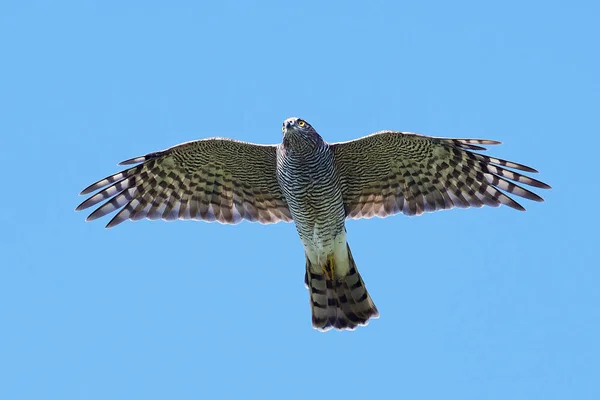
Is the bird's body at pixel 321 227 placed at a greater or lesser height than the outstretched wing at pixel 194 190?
lesser

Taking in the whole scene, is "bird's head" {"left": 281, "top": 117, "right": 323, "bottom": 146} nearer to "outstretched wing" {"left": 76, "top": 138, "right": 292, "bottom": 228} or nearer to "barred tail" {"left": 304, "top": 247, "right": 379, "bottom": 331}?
"outstretched wing" {"left": 76, "top": 138, "right": 292, "bottom": 228}

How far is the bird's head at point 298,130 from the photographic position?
46.1ft

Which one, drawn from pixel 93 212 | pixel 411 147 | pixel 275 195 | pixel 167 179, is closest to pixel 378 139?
pixel 411 147

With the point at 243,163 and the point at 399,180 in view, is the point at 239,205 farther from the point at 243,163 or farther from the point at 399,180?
the point at 399,180

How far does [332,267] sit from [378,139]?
2.11m

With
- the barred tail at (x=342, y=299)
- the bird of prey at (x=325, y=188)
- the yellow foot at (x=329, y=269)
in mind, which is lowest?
the barred tail at (x=342, y=299)

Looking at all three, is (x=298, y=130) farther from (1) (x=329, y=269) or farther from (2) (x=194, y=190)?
(1) (x=329, y=269)

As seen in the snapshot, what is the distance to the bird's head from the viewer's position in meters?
14.1

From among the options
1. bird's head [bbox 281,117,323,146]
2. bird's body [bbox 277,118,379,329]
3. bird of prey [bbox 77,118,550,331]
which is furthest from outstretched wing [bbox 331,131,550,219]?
bird's head [bbox 281,117,323,146]

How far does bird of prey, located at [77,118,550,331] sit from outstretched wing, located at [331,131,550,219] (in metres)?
0.01

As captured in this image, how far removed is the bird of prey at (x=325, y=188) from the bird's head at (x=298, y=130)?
32cm

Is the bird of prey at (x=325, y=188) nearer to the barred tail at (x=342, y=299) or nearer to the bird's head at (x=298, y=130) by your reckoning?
the barred tail at (x=342, y=299)

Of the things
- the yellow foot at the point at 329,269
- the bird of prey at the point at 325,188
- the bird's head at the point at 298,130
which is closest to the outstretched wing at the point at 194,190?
the bird of prey at the point at 325,188

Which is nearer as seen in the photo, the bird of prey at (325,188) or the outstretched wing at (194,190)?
the bird of prey at (325,188)
